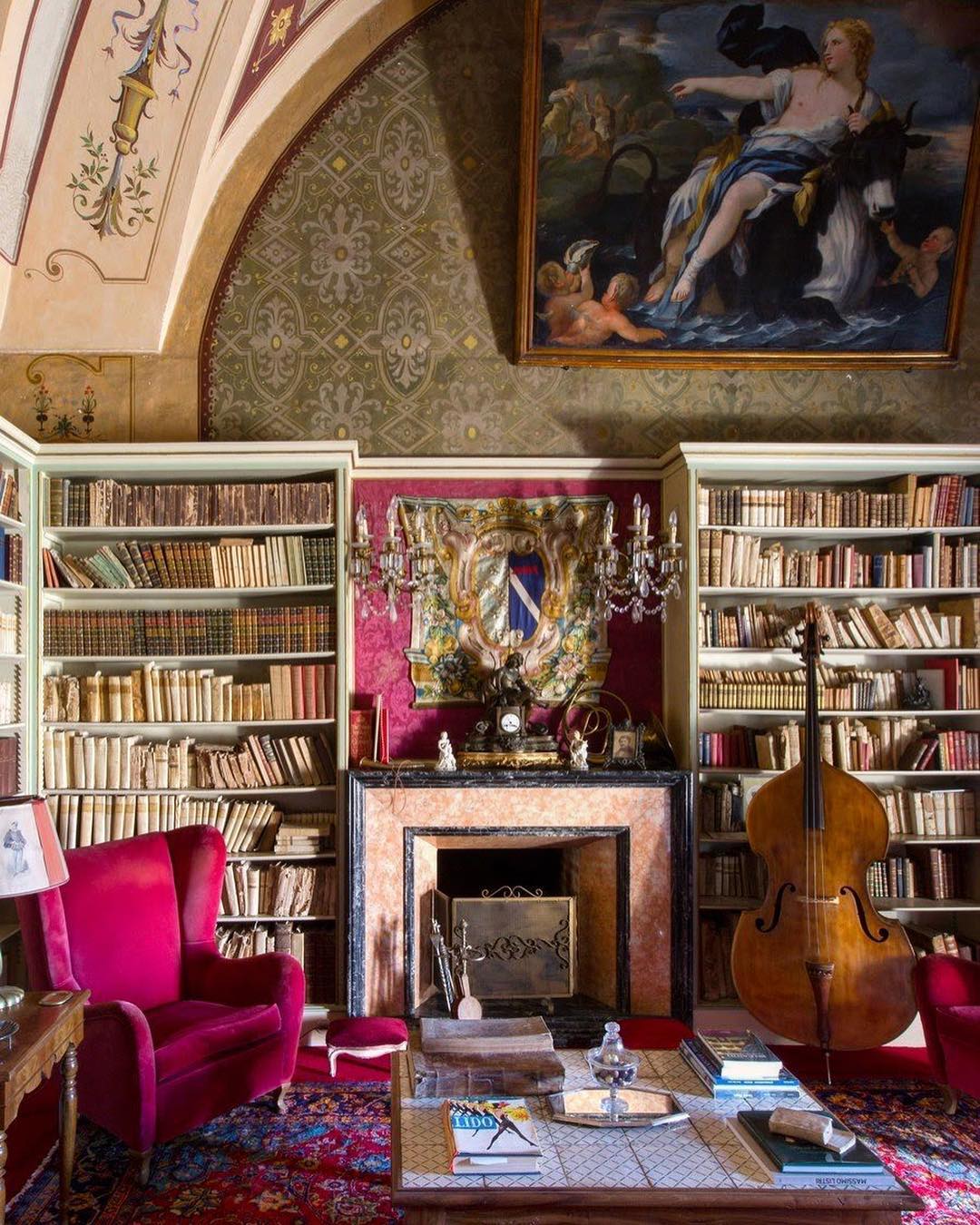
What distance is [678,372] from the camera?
5.08m

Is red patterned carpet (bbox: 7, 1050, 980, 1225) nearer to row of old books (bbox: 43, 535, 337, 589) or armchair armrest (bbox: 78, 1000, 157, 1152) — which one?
armchair armrest (bbox: 78, 1000, 157, 1152)

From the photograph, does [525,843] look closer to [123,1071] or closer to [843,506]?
[123,1071]

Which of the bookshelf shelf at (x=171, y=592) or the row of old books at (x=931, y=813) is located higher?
the bookshelf shelf at (x=171, y=592)

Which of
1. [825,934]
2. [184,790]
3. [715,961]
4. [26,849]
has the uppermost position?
[26,849]

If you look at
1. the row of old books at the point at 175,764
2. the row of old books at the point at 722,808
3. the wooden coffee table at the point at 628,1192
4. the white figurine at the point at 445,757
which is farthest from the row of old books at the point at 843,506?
the wooden coffee table at the point at 628,1192

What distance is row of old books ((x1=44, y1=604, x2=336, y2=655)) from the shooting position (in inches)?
183

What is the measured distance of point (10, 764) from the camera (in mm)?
4367

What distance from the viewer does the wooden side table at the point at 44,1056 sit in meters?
2.51

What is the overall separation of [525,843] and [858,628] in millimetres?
1890

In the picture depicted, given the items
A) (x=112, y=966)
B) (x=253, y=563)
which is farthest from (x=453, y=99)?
(x=112, y=966)

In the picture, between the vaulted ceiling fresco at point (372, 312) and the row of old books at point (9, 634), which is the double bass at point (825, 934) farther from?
the row of old books at point (9, 634)

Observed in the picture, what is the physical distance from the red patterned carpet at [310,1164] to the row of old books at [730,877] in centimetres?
97

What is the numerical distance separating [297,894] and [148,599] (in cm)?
162

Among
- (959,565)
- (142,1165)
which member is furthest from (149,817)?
(959,565)
